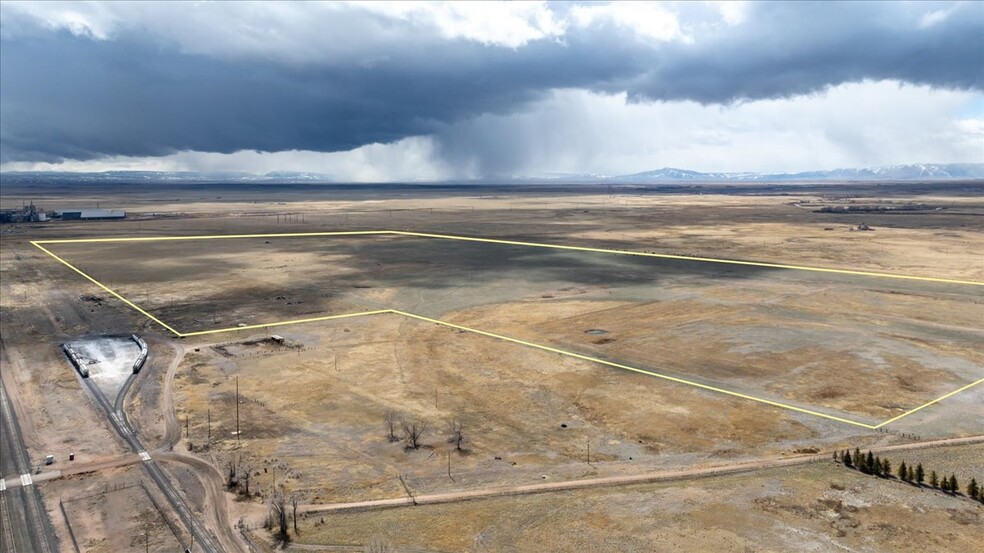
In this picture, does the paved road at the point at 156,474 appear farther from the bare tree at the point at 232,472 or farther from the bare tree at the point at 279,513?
the bare tree at the point at 279,513

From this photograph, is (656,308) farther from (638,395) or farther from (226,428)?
(226,428)

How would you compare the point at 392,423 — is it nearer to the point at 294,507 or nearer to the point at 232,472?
the point at 232,472

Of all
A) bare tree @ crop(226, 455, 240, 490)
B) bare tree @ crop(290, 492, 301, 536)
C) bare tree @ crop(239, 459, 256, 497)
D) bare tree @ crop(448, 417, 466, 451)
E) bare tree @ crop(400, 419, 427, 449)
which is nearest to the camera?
bare tree @ crop(290, 492, 301, 536)

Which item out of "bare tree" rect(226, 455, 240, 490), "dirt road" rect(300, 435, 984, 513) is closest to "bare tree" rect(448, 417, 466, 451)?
"dirt road" rect(300, 435, 984, 513)

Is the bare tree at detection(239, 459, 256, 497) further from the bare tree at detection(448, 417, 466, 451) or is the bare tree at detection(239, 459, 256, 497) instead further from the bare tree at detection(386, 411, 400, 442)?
the bare tree at detection(448, 417, 466, 451)

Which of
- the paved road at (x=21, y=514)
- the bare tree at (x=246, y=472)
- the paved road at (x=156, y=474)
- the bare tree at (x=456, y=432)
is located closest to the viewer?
the paved road at (x=21, y=514)

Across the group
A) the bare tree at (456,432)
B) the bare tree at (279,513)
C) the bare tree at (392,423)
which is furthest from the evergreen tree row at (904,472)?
the bare tree at (279,513)
